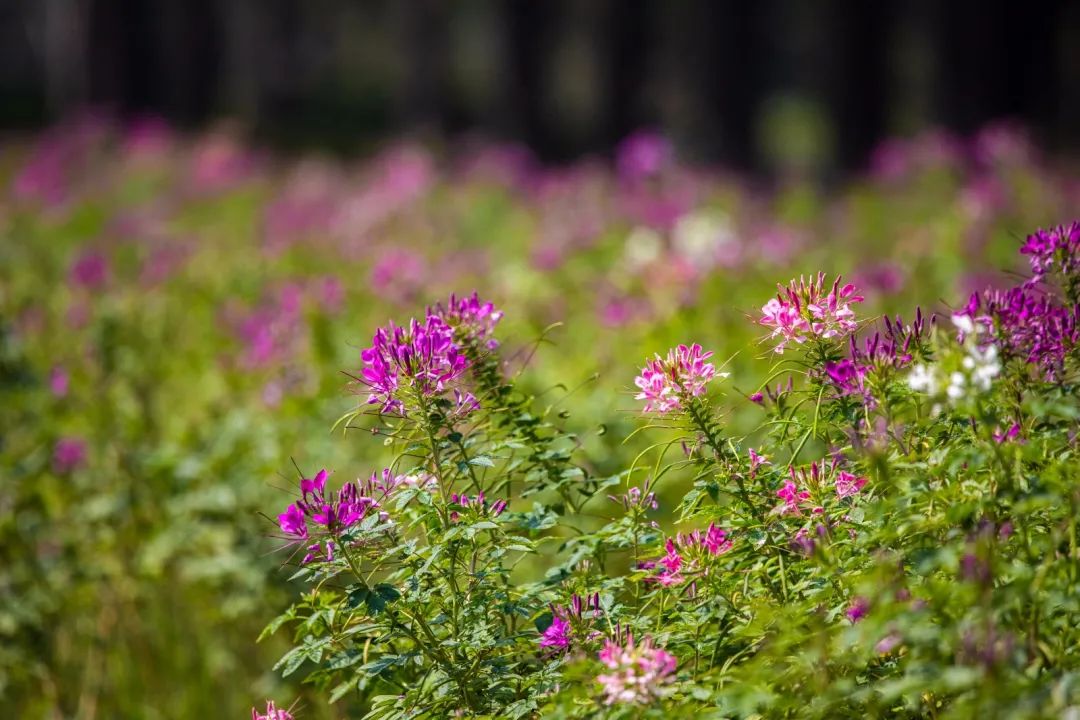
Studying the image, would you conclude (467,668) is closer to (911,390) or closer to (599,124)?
(911,390)

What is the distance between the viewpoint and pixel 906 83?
3741 cm

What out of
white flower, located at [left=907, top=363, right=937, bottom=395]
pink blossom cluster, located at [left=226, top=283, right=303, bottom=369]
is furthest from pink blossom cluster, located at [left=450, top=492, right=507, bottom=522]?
pink blossom cluster, located at [left=226, top=283, right=303, bottom=369]

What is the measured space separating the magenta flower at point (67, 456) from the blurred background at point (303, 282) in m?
0.01

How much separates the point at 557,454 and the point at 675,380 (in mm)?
387

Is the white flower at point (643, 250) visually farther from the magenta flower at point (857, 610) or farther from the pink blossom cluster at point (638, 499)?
the magenta flower at point (857, 610)

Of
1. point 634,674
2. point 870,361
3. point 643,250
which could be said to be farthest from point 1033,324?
point 643,250

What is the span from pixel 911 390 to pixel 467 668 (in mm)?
845

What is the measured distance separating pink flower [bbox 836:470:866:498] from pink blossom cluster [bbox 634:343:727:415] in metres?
0.27

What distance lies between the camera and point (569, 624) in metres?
1.84

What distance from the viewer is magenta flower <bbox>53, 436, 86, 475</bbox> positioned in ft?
12.6

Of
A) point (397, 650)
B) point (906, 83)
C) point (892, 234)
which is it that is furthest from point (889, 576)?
point (906, 83)

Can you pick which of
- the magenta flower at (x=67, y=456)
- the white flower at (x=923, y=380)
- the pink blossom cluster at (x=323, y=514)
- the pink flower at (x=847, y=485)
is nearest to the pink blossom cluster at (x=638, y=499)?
the pink flower at (x=847, y=485)

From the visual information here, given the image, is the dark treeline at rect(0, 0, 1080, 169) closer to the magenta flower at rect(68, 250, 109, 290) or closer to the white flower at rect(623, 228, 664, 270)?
the white flower at rect(623, 228, 664, 270)

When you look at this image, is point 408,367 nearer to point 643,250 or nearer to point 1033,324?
point 1033,324
